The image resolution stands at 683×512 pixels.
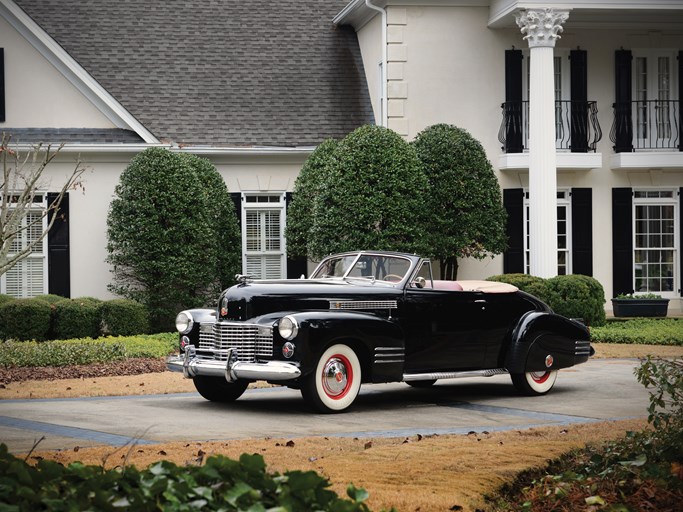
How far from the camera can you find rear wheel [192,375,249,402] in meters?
12.4

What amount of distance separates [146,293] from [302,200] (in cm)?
361

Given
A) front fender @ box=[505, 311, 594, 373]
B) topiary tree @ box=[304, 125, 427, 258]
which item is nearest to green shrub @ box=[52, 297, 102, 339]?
topiary tree @ box=[304, 125, 427, 258]

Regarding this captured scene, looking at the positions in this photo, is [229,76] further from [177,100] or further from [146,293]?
[146,293]

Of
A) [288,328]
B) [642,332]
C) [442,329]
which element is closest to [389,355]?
[442,329]

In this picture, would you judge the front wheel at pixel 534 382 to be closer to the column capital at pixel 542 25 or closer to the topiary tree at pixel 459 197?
the topiary tree at pixel 459 197

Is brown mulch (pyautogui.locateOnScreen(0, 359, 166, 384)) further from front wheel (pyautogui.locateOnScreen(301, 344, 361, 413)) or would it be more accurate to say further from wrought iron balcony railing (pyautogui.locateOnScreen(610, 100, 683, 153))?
wrought iron balcony railing (pyautogui.locateOnScreen(610, 100, 683, 153))

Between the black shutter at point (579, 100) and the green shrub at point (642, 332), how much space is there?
3972 millimetres

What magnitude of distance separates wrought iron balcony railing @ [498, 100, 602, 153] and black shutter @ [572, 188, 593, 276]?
0.97 m

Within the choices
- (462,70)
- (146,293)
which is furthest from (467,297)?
(462,70)

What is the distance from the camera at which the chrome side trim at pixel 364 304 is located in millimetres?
11828

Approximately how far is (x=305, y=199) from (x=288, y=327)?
11.8 m

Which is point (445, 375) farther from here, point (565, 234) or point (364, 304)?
point (565, 234)

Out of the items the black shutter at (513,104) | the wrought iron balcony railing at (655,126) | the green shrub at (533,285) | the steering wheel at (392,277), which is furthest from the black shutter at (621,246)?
the steering wheel at (392,277)

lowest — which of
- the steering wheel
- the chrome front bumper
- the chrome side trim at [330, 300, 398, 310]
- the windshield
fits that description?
the chrome front bumper
